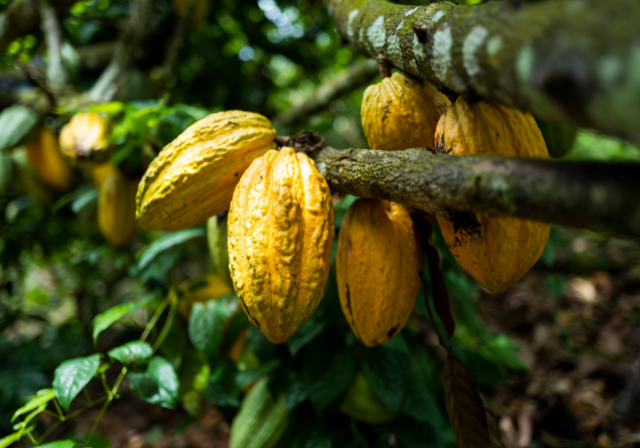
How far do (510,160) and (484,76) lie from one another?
0.35 ft

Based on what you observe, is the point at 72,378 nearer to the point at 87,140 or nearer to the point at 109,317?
the point at 109,317

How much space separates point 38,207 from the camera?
7.33 ft

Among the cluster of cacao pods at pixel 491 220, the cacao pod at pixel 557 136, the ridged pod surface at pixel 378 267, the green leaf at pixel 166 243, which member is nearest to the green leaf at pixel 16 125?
the green leaf at pixel 166 243

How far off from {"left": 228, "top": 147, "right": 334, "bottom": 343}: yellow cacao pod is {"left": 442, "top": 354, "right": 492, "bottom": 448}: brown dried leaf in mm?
339

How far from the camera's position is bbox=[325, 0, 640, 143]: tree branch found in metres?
0.31

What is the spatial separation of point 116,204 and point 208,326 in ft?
3.26

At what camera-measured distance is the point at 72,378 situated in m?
0.85

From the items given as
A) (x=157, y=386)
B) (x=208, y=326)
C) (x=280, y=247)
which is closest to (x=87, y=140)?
(x=208, y=326)

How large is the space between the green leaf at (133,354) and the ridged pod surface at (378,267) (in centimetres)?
55

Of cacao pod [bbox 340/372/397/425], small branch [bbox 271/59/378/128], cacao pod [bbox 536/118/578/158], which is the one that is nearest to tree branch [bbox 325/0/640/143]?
cacao pod [bbox 340/372/397/425]

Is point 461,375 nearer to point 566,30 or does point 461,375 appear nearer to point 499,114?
point 499,114

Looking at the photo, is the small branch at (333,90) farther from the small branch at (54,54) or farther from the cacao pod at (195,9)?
the small branch at (54,54)

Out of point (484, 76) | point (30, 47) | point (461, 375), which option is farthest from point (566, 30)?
point (30, 47)

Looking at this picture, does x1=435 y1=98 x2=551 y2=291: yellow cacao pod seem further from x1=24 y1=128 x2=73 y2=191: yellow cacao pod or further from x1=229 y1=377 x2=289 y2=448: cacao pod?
x1=24 y1=128 x2=73 y2=191: yellow cacao pod
